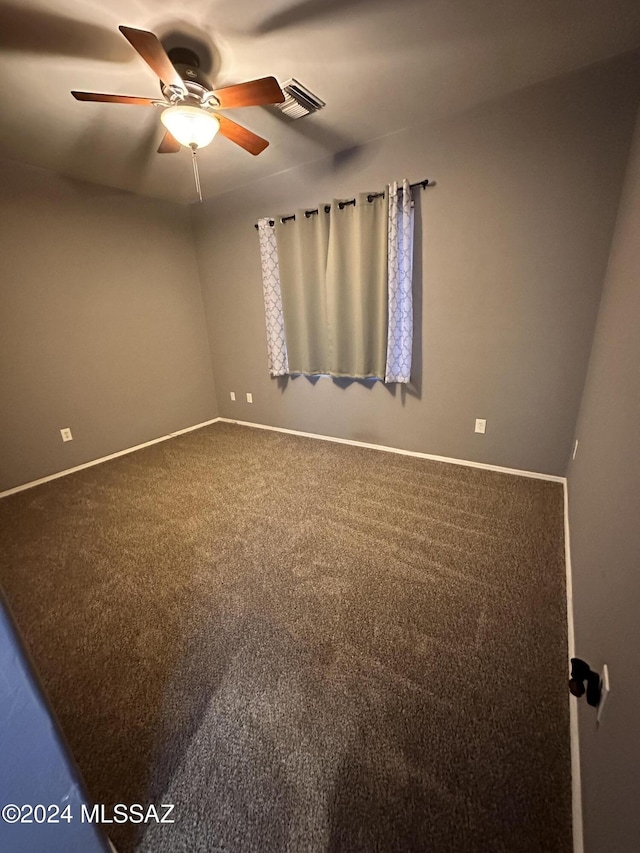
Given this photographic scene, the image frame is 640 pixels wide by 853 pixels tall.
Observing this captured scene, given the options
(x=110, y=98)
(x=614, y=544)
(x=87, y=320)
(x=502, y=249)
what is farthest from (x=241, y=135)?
(x=614, y=544)

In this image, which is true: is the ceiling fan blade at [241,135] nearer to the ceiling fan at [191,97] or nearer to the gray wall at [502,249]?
the ceiling fan at [191,97]

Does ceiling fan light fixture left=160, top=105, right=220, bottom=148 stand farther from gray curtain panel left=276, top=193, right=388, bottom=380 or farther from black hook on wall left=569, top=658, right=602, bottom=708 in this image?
black hook on wall left=569, top=658, right=602, bottom=708

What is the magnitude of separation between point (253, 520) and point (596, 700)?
172 cm

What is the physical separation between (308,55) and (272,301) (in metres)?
1.76

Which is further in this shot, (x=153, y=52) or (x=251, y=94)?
(x=251, y=94)

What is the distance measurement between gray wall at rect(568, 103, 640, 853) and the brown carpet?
0.19 meters

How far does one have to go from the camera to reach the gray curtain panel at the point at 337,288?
256cm

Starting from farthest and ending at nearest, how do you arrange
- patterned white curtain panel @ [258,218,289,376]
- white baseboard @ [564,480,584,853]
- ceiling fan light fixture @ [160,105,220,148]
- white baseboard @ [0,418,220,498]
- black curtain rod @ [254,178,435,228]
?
patterned white curtain panel @ [258,218,289,376] → white baseboard @ [0,418,220,498] → black curtain rod @ [254,178,435,228] → ceiling fan light fixture @ [160,105,220,148] → white baseboard @ [564,480,584,853]

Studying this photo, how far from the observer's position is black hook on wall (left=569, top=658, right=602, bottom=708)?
2.76 feet

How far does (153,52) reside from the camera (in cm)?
124

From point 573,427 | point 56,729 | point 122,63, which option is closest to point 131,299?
point 122,63

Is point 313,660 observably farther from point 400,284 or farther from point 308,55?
point 308,55

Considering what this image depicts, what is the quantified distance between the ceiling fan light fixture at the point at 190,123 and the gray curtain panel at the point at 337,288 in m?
1.24

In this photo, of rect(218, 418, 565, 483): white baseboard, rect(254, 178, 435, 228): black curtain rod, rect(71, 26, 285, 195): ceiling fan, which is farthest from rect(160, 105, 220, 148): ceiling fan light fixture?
rect(218, 418, 565, 483): white baseboard
